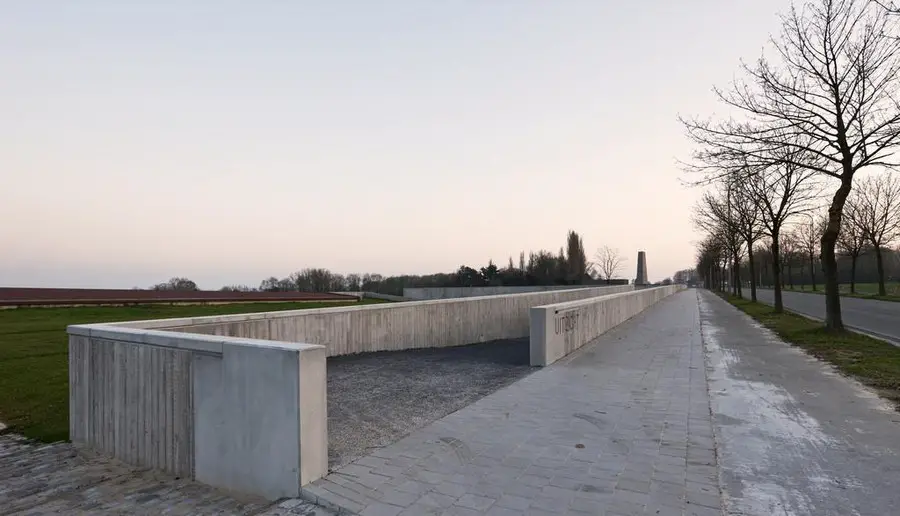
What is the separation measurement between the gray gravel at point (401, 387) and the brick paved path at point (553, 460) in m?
0.32

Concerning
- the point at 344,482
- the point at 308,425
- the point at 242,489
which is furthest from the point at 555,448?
the point at 242,489

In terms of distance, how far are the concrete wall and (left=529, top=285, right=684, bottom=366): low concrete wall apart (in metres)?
2.38

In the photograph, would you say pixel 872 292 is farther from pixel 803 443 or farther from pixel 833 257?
pixel 803 443

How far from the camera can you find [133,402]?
5164 millimetres

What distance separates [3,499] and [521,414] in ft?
15.6

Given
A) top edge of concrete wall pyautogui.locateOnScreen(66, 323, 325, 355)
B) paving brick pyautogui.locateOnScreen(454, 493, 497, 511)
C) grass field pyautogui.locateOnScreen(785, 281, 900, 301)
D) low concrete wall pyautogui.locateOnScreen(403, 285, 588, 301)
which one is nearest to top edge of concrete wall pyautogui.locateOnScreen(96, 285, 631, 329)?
top edge of concrete wall pyautogui.locateOnScreen(66, 323, 325, 355)

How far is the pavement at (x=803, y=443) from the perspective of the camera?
372 cm

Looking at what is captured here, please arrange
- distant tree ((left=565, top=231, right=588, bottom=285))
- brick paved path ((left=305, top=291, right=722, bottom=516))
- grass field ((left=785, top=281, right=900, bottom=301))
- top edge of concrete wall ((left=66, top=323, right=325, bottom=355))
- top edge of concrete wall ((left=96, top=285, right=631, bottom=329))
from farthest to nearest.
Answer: distant tree ((left=565, top=231, right=588, bottom=285)), grass field ((left=785, top=281, right=900, bottom=301)), top edge of concrete wall ((left=96, top=285, right=631, bottom=329)), top edge of concrete wall ((left=66, top=323, right=325, bottom=355)), brick paved path ((left=305, top=291, right=722, bottom=516))

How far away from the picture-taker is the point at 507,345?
1305cm

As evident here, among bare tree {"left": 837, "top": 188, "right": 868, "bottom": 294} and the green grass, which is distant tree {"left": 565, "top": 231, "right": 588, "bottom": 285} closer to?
the green grass

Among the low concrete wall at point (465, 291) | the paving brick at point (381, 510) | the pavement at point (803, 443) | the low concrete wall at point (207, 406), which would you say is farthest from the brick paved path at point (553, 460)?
the low concrete wall at point (465, 291)

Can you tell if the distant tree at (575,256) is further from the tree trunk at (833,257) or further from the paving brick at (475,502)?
the paving brick at (475,502)

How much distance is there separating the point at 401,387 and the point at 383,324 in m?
3.87

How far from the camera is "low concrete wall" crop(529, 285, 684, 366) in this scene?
953 cm
